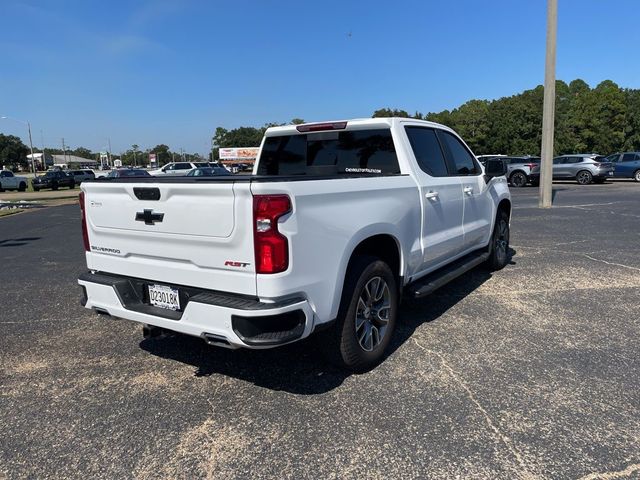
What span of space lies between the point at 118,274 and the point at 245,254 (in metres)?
1.30

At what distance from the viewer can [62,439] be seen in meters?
2.92

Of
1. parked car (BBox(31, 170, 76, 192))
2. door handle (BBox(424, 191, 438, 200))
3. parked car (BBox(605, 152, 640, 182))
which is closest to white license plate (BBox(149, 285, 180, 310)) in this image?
door handle (BBox(424, 191, 438, 200))

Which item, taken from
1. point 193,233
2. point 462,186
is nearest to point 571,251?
point 462,186

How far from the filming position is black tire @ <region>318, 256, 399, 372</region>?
344cm

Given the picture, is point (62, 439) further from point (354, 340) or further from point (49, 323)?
point (49, 323)

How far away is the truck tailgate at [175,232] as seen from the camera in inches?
114

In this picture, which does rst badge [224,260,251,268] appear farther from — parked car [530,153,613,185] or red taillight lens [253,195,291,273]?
parked car [530,153,613,185]

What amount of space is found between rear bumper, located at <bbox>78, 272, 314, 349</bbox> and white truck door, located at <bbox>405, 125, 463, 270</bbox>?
1.81 m

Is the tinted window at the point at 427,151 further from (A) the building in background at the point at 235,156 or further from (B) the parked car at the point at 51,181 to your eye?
(A) the building in background at the point at 235,156

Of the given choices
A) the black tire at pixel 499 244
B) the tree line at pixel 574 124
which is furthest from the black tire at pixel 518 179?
the tree line at pixel 574 124

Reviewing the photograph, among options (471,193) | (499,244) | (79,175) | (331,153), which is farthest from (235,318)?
(79,175)

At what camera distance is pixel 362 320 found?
3691mm

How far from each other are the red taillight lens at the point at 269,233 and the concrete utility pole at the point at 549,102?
45.4ft

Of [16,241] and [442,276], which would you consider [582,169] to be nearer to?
[442,276]
